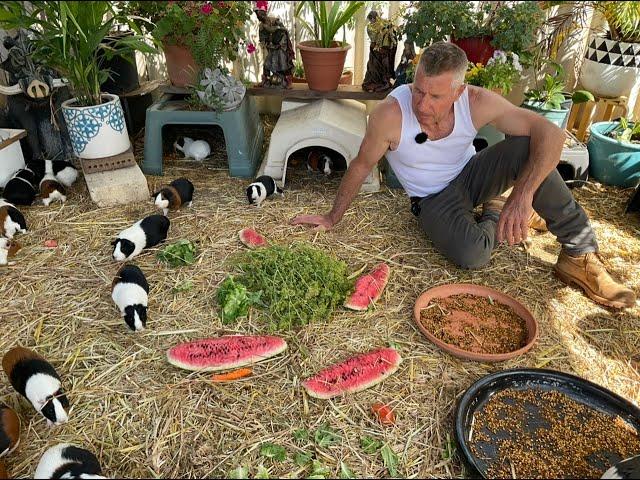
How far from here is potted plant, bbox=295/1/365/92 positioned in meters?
4.32

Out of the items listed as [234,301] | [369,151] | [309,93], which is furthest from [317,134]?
[234,301]

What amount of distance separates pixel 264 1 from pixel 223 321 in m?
2.95

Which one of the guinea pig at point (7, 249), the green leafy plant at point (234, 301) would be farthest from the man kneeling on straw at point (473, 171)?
the guinea pig at point (7, 249)

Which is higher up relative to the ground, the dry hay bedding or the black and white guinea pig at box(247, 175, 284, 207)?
the black and white guinea pig at box(247, 175, 284, 207)

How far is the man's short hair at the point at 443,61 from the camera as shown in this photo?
2742 mm

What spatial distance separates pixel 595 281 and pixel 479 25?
7.77ft

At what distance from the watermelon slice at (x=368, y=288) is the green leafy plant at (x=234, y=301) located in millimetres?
568

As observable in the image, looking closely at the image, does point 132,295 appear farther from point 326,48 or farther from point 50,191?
point 326,48

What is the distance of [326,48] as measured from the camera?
14.3 ft

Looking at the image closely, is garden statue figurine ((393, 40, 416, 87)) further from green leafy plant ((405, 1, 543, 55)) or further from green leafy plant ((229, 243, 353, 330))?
green leafy plant ((229, 243, 353, 330))

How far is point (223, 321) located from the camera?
9.41 ft

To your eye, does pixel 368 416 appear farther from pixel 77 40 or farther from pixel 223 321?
pixel 77 40

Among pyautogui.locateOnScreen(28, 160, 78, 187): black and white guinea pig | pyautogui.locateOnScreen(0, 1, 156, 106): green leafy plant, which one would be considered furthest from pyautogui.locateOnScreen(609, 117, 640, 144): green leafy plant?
pyautogui.locateOnScreen(28, 160, 78, 187): black and white guinea pig

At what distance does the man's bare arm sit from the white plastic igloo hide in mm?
775
